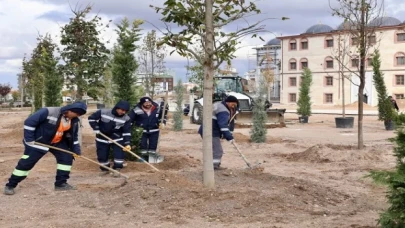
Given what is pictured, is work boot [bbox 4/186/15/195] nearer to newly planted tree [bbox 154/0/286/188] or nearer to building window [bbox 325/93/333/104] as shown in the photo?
newly planted tree [bbox 154/0/286/188]

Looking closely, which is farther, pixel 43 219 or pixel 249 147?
pixel 249 147

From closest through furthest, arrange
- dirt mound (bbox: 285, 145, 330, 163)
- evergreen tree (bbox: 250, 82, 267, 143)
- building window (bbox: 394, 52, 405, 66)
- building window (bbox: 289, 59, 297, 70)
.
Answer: dirt mound (bbox: 285, 145, 330, 163) < evergreen tree (bbox: 250, 82, 267, 143) < building window (bbox: 394, 52, 405, 66) < building window (bbox: 289, 59, 297, 70)

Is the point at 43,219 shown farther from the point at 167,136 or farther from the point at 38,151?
the point at 167,136

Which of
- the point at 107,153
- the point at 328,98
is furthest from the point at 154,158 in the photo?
the point at 328,98

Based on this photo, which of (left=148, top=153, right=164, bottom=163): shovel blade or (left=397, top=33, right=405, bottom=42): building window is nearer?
(left=148, top=153, right=164, bottom=163): shovel blade

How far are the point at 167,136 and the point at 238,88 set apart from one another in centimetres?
929

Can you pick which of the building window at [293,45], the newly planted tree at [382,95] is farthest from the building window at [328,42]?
the newly planted tree at [382,95]

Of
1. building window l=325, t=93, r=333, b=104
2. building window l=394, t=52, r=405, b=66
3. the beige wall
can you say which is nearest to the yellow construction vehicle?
the beige wall

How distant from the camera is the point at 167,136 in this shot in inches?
778

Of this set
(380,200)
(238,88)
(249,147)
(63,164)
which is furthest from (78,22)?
(238,88)

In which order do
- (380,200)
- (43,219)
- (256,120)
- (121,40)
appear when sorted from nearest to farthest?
(43,219)
(380,200)
(121,40)
(256,120)

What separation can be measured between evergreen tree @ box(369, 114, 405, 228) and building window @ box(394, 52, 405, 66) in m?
55.0

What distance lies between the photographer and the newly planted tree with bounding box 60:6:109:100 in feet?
46.0

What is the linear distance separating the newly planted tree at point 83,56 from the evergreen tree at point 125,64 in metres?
2.97
